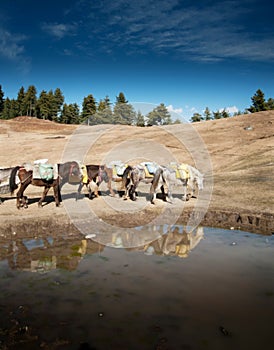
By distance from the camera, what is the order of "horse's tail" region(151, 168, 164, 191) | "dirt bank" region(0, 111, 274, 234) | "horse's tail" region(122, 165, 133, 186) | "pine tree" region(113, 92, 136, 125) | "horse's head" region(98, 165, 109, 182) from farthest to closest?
"pine tree" region(113, 92, 136, 125) < "horse's head" region(98, 165, 109, 182) < "horse's tail" region(122, 165, 133, 186) < "horse's tail" region(151, 168, 164, 191) < "dirt bank" region(0, 111, 274, 234)

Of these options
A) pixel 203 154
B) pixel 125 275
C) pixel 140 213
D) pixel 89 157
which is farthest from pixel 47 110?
pixel 125 275

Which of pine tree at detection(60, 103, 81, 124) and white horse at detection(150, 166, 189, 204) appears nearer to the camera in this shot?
white horse at detection(150, 166, 189, 204)

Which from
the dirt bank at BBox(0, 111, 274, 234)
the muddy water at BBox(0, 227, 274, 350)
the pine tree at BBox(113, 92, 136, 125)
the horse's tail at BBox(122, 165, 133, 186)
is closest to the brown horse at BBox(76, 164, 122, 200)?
the horse's tail at BBox(122, 165, 133, 186)

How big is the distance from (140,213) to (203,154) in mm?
22109

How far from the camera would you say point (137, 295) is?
5891mm

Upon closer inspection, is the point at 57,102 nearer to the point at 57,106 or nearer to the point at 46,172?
the point at 57,106

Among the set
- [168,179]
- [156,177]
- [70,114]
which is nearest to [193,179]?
[168,179]

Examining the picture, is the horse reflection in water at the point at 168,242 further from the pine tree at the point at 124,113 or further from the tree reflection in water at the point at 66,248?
the pine tree at the point at 124,113

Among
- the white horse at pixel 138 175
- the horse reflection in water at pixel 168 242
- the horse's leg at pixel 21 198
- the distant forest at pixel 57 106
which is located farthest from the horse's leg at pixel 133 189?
the distant forest at pixel 57 106

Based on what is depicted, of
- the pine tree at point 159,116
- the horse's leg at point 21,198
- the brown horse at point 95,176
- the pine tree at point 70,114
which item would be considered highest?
the pine tree at point 70,114

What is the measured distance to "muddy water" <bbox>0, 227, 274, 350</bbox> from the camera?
14.9 ft

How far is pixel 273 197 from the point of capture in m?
14.7

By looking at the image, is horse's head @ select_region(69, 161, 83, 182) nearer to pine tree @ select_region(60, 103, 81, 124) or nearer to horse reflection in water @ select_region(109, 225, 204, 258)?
horse reflection in water @ select_region(109, 225, 204, 258)

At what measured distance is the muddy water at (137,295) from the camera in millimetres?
4555
